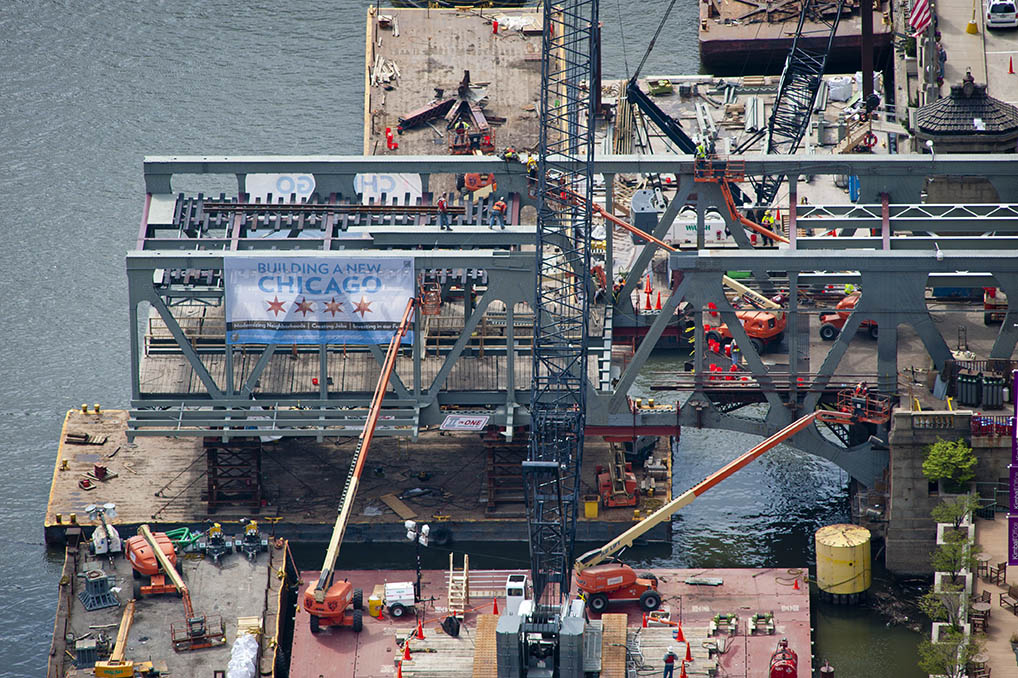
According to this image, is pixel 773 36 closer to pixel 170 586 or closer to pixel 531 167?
pixel 531 167

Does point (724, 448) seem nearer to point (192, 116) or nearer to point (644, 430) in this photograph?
point (644, 430)

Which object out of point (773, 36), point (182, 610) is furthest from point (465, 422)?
point (773, 36)

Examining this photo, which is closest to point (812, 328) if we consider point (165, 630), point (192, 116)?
point (165, 630)

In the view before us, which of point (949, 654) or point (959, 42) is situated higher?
point (959, 42)

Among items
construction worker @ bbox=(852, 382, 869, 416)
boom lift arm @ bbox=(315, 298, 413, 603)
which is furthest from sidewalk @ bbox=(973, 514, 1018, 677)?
boom lift arm @ bbox=(315, 298, 413, 603)

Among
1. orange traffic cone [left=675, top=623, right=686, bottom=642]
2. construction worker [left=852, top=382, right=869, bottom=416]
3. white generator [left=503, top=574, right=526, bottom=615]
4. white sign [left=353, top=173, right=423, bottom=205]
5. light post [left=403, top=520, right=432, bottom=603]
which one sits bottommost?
orange traffic cone [left=675, top=623, right=686, bottom=642]

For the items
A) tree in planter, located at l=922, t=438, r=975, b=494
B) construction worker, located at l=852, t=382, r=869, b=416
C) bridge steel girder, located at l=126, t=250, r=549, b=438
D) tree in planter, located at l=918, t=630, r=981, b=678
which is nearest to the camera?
tree in planter, located at l=918, t=630, r=981, b=678

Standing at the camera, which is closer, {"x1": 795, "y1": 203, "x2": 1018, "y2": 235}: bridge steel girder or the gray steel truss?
the gray steel truss

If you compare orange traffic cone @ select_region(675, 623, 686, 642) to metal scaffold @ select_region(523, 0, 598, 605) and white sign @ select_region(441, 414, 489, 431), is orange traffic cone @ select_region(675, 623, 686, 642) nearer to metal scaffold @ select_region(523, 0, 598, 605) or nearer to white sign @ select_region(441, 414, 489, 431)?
metal scaffold @ select_region(523, 0, 598, 605)
